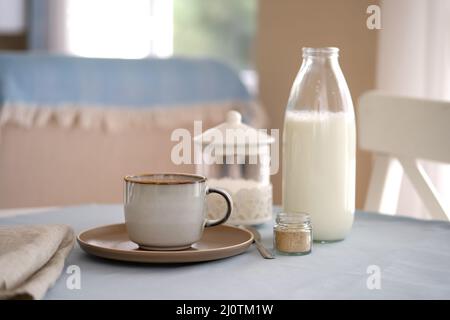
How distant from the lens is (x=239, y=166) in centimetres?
111

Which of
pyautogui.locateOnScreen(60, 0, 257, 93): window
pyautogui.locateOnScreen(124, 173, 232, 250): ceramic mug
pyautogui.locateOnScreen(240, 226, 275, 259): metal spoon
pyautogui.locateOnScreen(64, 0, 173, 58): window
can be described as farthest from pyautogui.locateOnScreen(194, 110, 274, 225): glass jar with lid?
pyautogui.locateOnScreen(64, 0, 173, 58): window

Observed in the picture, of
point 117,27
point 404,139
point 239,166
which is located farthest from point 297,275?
point 117,27

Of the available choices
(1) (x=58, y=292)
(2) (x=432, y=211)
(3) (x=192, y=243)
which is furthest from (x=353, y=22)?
(1) (x=58, y=292)

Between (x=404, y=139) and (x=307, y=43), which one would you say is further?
(x=307, y=43)

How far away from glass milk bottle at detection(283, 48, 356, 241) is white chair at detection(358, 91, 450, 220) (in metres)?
0.35

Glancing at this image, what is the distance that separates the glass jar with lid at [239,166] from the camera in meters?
1.05

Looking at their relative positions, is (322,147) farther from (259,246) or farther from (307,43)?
(307,43)

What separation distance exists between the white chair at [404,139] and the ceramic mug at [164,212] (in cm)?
57

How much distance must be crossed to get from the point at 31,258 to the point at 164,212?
16 cm

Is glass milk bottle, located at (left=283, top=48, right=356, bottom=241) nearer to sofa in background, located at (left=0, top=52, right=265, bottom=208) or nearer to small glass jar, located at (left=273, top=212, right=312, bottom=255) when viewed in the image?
small glass jar, located at (left=273, top=212, right=312, bottom=255)

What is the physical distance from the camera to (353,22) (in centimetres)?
249

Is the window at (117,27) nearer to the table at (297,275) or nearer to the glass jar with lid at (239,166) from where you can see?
the glass jar with lid at (239,166)

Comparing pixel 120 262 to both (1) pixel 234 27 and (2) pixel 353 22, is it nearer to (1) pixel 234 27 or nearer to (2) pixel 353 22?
(2) pixel 353 22

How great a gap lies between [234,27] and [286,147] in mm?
3306
